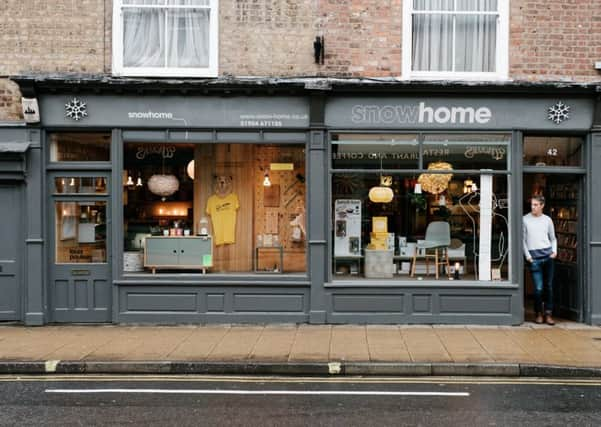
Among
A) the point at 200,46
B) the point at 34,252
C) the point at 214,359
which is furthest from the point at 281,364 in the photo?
the point at 200,46

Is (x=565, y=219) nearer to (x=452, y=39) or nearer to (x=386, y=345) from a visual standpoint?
(x=452, y=39)

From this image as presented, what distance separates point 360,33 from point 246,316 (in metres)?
5.24

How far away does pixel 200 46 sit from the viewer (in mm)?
11445

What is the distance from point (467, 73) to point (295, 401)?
22.5ft

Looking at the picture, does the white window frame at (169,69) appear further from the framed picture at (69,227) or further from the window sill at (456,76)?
the window sill at (456,76)

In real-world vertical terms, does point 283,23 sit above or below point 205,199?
above

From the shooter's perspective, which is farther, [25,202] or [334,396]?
[25,202]

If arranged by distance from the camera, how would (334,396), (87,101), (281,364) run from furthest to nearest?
(87,101) → (281,364) → (334,396)

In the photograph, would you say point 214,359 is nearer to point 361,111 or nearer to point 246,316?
point 246,316

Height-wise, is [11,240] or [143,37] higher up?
[143,37]

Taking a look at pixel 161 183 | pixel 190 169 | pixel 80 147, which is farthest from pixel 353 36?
pixel 80 147

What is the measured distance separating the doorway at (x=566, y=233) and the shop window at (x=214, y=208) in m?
4.52

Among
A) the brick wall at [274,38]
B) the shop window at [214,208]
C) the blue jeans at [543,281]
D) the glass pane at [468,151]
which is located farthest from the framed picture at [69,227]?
the blue jeans at [543,281]

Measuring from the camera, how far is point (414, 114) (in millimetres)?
11070
